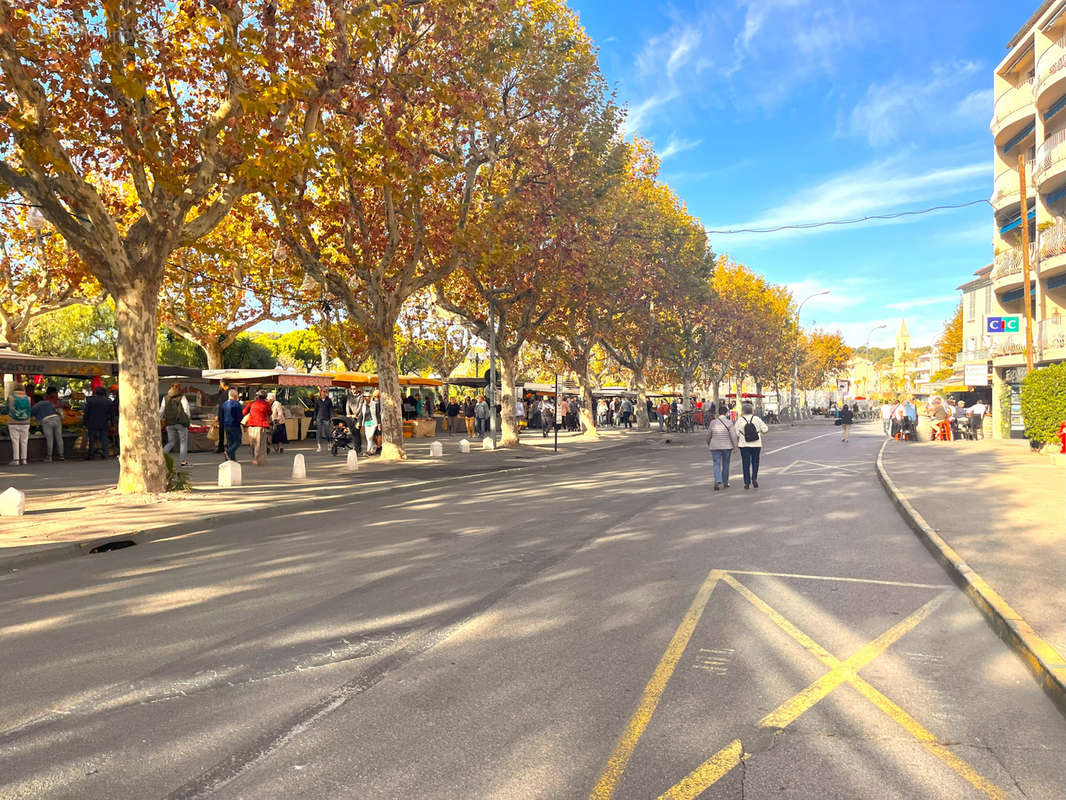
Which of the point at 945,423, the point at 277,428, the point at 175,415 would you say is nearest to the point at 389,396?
the point at 175,415

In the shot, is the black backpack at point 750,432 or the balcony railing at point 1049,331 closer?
the black backpack at point 750,432

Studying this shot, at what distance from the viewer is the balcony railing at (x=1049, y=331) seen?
28.2m

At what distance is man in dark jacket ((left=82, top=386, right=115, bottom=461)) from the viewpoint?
18.0m

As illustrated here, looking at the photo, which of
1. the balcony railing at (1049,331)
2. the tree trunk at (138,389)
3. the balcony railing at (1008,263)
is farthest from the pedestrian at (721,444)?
the balcony railing at (1008,263)

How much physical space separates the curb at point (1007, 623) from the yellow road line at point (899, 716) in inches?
33.9

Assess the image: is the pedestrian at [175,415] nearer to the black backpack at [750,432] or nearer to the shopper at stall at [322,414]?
the shopper at stall at [322,414]

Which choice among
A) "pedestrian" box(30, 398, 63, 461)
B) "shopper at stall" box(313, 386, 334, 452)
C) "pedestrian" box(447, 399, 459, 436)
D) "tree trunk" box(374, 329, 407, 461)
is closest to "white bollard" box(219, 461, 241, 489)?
"tree trunk" box(374, 329, 407, 461)

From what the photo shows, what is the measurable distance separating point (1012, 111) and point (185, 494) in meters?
34.4

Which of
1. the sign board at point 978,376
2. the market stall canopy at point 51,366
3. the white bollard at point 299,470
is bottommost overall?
the white bollard at point 299,470

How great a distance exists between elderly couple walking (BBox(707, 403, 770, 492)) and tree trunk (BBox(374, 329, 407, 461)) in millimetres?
8227

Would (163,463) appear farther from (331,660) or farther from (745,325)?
(745,325)

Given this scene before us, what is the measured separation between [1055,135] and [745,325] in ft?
66.5

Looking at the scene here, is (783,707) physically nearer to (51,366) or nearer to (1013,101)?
(51,366)

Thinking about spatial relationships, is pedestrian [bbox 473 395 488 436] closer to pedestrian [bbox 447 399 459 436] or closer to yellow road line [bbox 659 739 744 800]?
pedestrian [bbox 447 399 459 436]
